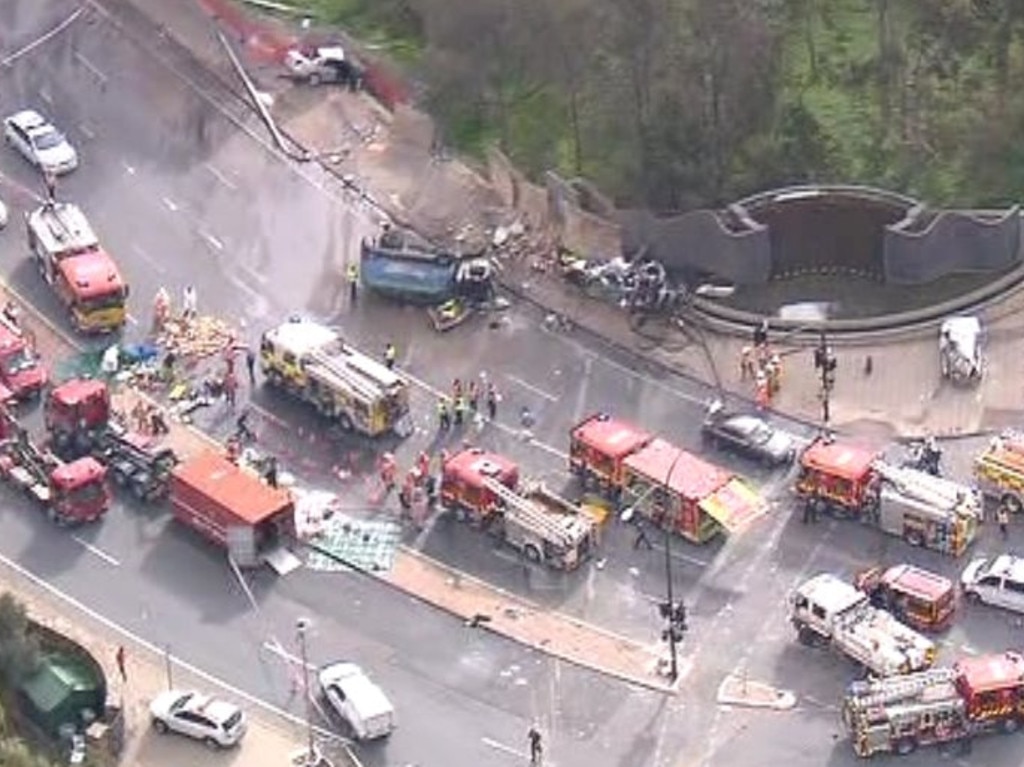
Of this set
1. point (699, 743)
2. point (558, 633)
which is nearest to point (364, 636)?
point (558, 633)

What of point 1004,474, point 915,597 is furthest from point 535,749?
point 1004,474

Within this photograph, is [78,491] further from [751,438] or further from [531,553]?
[751,438]

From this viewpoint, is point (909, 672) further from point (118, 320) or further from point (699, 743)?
point (118, 320)

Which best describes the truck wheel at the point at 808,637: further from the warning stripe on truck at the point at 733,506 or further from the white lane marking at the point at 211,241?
the white lane marking at the point at 211,241

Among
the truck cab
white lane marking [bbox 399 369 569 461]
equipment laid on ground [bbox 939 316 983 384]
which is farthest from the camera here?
equipment laid on ground [bbox 939 316 983 384]

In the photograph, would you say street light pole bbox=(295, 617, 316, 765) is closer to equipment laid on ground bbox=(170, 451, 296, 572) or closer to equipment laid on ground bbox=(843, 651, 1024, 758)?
equipment laid on ground bbox=(170, 451, 296, 572)

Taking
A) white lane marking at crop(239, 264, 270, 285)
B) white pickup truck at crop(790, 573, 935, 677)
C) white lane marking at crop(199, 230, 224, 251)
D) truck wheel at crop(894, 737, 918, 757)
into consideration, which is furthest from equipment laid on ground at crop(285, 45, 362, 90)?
truck wheel at crop(894, 737, 918, 757)

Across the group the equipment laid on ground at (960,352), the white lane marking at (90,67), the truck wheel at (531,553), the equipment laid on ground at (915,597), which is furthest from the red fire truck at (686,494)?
the white lane marking at (90,67)
